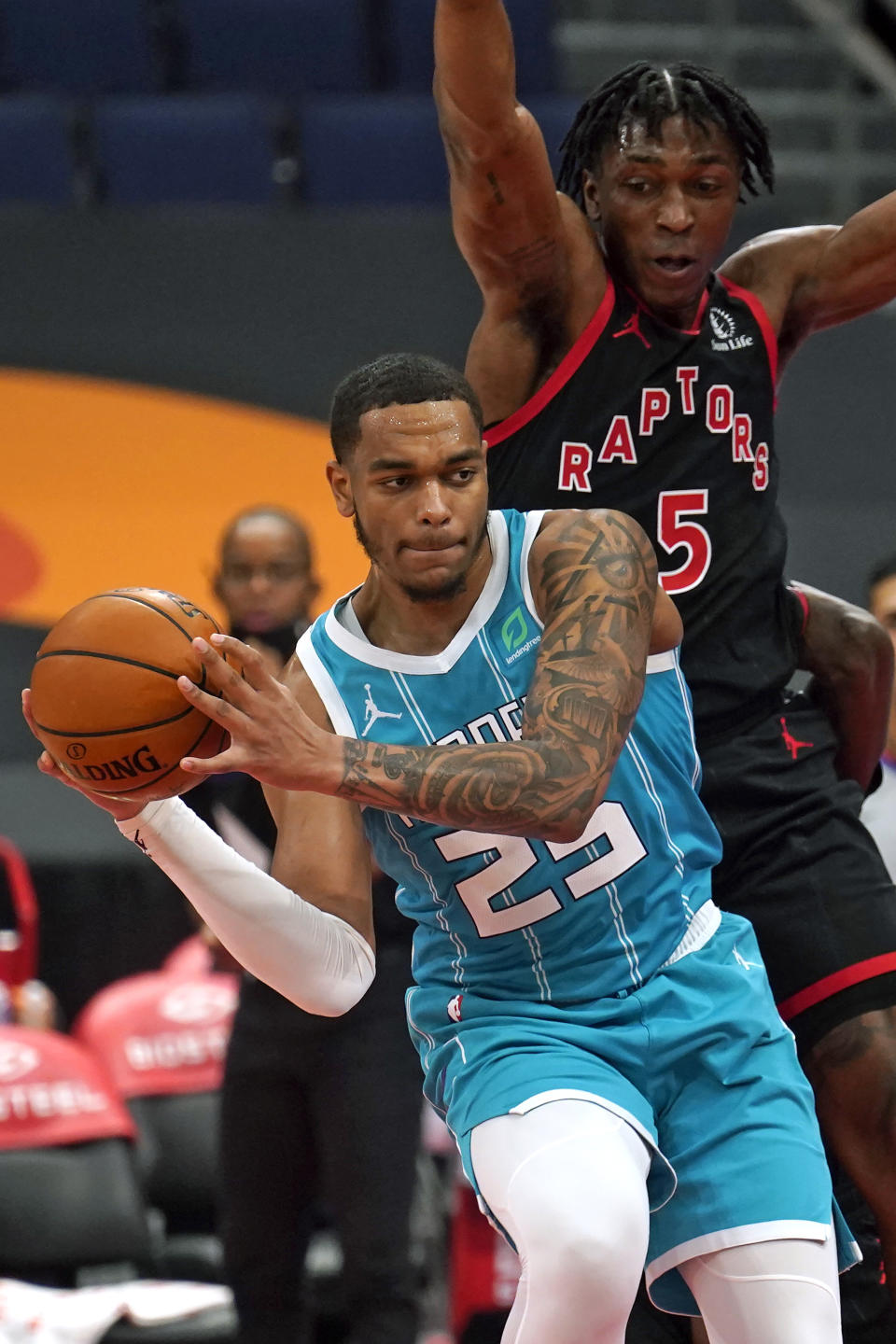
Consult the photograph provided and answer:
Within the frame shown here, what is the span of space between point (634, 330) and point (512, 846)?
990 millimetres

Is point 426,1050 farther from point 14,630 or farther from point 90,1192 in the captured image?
point 14,630

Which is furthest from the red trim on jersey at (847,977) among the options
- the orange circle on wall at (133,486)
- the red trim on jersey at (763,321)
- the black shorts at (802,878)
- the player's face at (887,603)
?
the orange circle on wall at (133,486)

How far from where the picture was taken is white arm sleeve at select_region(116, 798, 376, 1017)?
265 cm

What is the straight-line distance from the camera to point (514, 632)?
2.84 metres

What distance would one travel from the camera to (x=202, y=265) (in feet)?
25.3

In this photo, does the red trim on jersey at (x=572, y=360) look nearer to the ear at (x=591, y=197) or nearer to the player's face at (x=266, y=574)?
the ear at (x=591, y=197)

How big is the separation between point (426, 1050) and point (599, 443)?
3.58 feet

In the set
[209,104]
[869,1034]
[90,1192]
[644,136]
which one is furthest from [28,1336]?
[209,104]

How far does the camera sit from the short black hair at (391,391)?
278 centimetres

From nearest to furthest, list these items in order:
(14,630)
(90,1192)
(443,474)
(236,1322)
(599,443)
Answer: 1. (443,474)
2. (599,443)
3. (236,1322)
4. (90,1192)
5. (14,630)

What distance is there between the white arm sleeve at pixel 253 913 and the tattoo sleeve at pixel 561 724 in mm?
313

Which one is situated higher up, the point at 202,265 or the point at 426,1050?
the point at 202,265

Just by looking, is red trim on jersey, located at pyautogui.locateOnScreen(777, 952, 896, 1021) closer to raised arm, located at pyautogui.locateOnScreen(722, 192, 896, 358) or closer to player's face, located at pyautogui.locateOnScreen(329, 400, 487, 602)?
player's face, located at pyautogui.locateOnScreen(329, 400, 487, 602)

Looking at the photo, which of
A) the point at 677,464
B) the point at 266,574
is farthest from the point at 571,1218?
the point at 266,574
